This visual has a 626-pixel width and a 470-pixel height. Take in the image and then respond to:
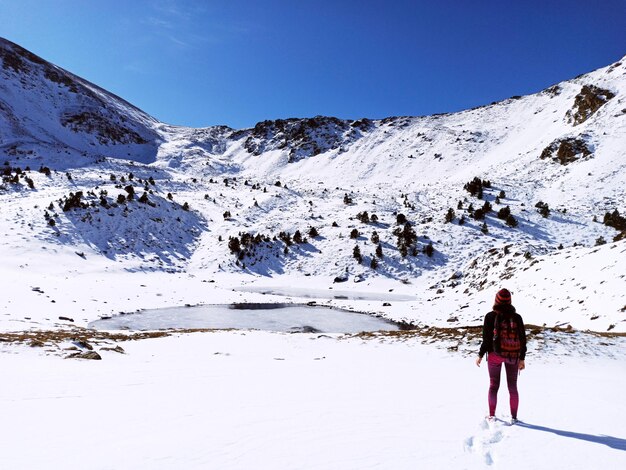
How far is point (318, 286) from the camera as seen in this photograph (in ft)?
100.0

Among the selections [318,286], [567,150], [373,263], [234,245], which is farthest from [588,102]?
[234,245]

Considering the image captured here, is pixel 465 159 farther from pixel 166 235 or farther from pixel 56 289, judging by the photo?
pixel 56 289

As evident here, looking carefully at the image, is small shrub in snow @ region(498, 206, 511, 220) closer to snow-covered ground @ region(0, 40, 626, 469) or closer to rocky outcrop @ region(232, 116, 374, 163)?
snow-covered ground @ region(0, 40, 626, 469)

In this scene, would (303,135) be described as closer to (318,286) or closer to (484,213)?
(484,213)

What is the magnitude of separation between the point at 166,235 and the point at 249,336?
2485cm

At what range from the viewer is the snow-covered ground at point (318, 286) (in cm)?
527

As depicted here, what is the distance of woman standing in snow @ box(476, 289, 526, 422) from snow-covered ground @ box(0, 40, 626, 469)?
455 mm

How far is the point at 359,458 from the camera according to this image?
464cm

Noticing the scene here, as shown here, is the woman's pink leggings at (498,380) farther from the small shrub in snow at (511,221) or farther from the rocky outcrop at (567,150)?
the rocky outcrop at (567,150)

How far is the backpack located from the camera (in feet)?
19.2

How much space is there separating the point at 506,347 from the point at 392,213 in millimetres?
34714

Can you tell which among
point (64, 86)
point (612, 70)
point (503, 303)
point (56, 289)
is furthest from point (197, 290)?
point (64, 86)

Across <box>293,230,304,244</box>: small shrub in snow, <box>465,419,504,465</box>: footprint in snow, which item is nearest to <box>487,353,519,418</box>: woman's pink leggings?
<box>465,419,504,465</box>: footprint in snow

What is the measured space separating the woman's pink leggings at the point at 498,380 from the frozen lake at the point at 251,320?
500 inches
